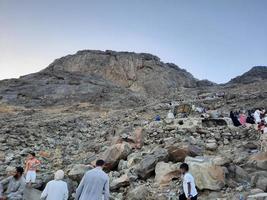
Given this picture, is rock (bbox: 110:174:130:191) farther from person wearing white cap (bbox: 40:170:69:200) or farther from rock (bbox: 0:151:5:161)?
rock (bbox: 0:151:5:161)

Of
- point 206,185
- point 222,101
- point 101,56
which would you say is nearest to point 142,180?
point 206,185

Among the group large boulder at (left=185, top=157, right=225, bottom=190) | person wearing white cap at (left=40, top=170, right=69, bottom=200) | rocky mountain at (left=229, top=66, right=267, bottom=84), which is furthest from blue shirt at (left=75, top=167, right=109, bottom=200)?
rocky mountain at (left=229, top=66, right=267, bottom=84)

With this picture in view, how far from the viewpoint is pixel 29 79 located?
5341cm

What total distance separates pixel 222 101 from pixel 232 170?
29.0 meters

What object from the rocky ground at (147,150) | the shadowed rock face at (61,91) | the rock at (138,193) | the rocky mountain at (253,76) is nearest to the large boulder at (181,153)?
the rocky ground at (147,150)

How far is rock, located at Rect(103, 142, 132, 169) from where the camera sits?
12945 mm

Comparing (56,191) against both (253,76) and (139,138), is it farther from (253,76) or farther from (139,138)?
(253,76)

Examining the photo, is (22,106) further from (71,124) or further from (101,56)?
(101,56)

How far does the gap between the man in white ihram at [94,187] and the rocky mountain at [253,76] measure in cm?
6290

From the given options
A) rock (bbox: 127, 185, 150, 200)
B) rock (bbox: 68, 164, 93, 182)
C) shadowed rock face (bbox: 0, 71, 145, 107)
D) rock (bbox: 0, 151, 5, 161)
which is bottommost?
rock (bbox: 127, 185, 150, 200)

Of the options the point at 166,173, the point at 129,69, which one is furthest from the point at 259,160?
the point at 129,69

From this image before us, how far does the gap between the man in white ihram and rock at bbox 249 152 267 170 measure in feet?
17.9

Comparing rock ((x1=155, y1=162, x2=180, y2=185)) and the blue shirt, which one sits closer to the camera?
the blue shirt

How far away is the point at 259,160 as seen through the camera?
1070cm
